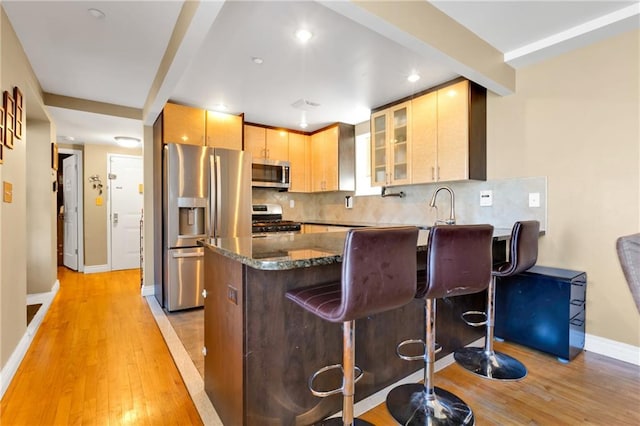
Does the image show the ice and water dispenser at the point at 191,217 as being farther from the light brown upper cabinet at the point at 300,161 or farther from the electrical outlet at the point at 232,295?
the electrical outlet at the point at 232,295

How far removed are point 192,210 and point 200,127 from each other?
1.03 meters

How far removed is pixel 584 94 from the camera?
2377 millimetres

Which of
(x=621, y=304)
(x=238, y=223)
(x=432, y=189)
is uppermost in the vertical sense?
(x=432, y=189)

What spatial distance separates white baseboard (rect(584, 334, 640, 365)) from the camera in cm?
218

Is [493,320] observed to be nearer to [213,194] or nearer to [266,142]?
[213,194]

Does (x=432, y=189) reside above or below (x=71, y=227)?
above

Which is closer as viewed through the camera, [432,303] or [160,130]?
[432,303]

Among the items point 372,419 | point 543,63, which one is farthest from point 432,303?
point 543,63

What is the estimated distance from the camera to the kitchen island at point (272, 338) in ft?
4.33

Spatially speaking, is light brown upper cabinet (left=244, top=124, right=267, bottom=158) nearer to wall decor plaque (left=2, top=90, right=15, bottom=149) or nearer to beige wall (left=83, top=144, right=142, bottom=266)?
wall decor plaque (left=2, top=90, right=15, bottom=149)

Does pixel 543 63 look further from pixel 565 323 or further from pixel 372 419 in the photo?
pixel 372 419

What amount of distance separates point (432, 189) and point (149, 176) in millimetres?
3468

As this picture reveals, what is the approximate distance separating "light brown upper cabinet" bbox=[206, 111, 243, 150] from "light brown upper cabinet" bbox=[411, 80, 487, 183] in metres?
2.19

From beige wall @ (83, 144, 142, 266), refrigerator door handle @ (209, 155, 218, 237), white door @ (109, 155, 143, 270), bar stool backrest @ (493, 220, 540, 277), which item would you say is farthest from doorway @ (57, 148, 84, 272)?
bar stool backrest @ (493, 220, 540, 277)
